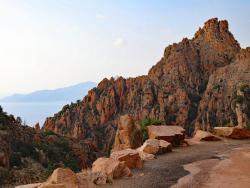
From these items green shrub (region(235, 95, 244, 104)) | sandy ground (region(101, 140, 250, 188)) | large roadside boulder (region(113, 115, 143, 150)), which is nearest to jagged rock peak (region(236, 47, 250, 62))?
green shrub (region(235, 95, 244, 104))

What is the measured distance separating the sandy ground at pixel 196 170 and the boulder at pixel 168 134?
226 cm

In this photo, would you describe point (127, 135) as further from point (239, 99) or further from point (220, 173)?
point (239, 99)

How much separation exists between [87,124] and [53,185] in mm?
131171

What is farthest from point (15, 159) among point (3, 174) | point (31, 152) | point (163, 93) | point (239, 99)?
point (163, 93)

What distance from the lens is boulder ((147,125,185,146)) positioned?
30.5 metres

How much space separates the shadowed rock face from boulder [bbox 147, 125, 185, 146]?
100820 mm

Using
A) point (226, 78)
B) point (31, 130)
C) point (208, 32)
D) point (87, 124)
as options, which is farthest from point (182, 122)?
point (31, 130)

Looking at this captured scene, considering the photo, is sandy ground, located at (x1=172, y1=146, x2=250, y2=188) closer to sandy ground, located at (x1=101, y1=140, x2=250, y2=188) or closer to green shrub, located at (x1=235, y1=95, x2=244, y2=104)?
sandy ground, located at (x1=101, y1=140, x2=250, y2=188)

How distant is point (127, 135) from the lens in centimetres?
3056

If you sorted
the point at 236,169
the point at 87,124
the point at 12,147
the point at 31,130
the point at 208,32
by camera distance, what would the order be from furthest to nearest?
the point at 208,32, the point at 87,124, the point at 31,130, the point at 12,147, the point at 236,169

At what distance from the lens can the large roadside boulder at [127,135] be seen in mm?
30531

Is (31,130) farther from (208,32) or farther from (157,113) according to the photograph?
(208,32)

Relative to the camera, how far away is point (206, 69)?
154 metres

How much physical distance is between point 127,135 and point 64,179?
49.0ft
